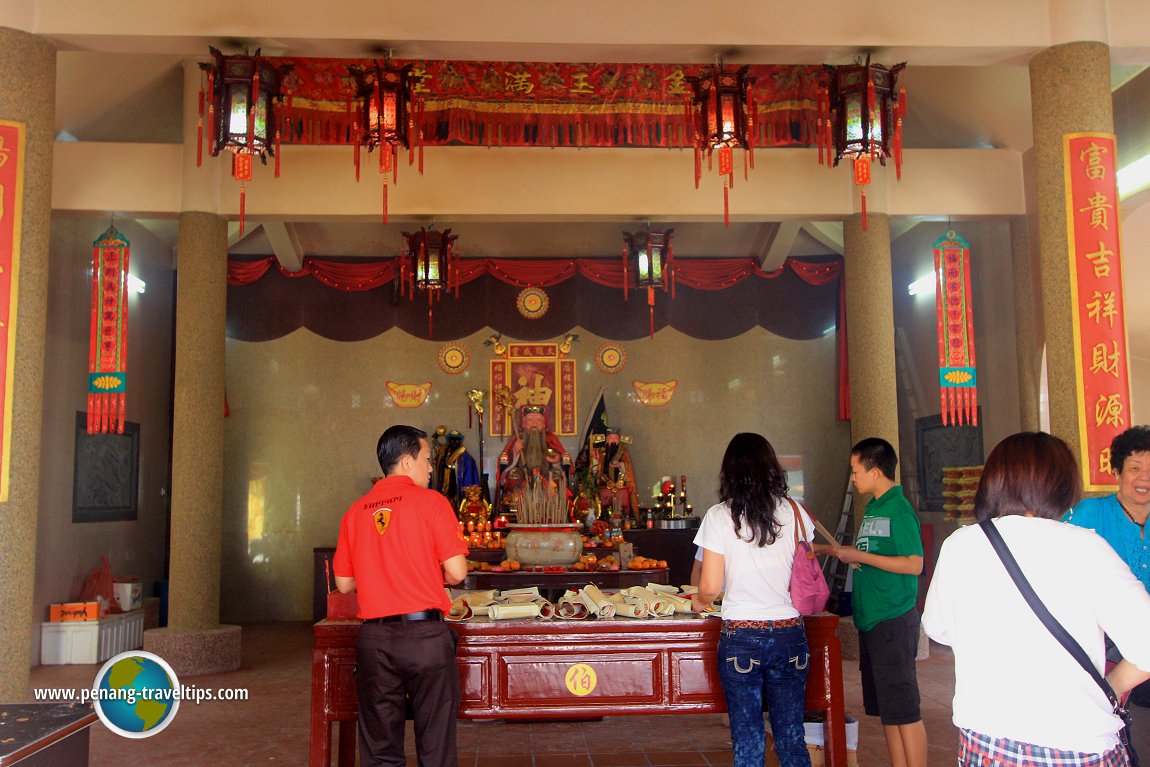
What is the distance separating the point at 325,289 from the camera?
10836 millimetres

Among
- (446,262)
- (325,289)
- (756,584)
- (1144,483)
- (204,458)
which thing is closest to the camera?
(1144,483)

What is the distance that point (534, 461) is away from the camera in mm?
7809

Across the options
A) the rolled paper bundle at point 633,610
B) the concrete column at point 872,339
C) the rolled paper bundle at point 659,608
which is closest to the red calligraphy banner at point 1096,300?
the rolled paper bundle at point 659,608

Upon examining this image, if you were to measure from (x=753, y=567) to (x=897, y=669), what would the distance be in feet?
2.88

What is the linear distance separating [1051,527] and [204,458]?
658cm

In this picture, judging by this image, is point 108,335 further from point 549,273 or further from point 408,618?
point 408,618

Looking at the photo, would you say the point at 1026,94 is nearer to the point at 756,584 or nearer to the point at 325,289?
the point at 756,584

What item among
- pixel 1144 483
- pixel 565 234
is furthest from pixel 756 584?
pixel 565 234

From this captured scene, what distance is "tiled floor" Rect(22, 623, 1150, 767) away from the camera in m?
4.66

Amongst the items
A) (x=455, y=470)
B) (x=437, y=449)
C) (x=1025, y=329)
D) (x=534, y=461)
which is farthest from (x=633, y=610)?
(x=437, y=449)

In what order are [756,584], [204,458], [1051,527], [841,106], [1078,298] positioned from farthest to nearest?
[204,458] → [841,106] → [1078,298] → [756,584] → [1051,527]

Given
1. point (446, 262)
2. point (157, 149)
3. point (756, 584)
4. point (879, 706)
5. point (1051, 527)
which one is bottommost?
point (879, 706)

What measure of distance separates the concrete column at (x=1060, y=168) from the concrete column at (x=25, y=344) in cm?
493

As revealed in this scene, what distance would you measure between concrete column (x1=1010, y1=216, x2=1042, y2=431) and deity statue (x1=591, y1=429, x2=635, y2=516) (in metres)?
4.02
